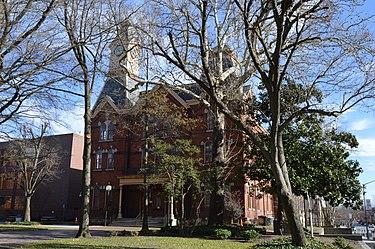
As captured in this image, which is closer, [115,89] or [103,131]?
[115,89]

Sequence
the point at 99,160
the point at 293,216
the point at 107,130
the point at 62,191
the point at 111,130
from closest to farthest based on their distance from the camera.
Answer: the point at 293,216
the point at 99,160
the point at 111,130
the point at 107,130
the point at 62,191

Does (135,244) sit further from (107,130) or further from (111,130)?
(107,130)

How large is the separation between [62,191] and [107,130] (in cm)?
1101

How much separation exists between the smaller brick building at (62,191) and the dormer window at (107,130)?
262 inches

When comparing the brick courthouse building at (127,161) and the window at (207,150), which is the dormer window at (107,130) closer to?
the brick courthouse building at (127,161)

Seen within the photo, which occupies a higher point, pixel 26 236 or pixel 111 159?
pixel 111 159

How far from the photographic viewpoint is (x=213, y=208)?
21.4 m

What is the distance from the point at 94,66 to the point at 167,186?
748 centimetres

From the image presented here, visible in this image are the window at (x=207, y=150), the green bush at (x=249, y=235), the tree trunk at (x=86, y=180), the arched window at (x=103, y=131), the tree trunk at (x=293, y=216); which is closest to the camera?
the tree trunk at (x=293, y=216)

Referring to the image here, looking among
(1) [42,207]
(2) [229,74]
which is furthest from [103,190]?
(2) [229,74]

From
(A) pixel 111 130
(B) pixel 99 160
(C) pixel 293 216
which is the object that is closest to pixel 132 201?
(B) pixel 99 160

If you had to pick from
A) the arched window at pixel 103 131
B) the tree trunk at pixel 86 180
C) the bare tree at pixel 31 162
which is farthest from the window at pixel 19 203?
the tree trunk at pixel 86 180

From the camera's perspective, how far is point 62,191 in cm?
4481

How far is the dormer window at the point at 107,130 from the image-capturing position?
39812 millimetres
